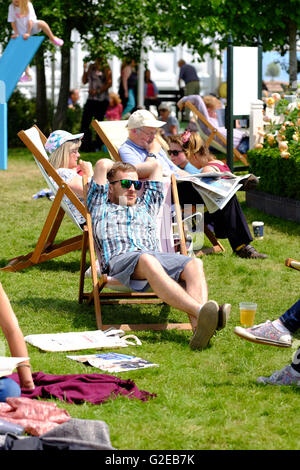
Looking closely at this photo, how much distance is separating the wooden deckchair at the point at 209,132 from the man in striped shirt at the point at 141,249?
20.6 feet

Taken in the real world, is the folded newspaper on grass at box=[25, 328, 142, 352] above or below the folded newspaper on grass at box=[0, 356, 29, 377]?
below

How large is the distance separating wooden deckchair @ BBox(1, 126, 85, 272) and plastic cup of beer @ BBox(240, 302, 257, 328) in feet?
5.82

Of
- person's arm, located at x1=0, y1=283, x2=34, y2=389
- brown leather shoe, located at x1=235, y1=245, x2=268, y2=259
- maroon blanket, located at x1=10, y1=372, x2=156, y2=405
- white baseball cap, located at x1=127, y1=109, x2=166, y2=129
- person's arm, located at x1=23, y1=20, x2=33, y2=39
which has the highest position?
person's arm, located at x1=23, y1=20, x2=33, y2=39

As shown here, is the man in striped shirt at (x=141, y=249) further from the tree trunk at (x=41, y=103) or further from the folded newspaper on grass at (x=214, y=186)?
the tree trunk at (x=41, y=103)

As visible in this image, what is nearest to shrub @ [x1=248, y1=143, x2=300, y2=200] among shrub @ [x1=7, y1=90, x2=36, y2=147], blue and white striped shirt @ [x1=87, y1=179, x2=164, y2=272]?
blue and white striped shirt @ [x1=87, y1=179, x2=164, y2=272]

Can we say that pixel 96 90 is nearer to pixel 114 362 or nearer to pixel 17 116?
pixel 17 116

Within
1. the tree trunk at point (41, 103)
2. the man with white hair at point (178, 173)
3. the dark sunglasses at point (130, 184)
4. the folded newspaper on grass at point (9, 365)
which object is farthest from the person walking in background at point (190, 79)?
the folded newspaper on grass at point (9, 365)

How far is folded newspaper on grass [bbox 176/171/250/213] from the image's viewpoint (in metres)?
7.83

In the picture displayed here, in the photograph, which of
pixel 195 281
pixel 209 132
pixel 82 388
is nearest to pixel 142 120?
pixel 195 281

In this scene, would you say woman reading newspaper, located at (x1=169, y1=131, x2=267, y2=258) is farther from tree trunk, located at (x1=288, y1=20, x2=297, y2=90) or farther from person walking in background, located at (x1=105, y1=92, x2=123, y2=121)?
tree trunk, located at (x1=288, y1=20, x2=297, y2=90)

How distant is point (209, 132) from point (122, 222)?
7.36m

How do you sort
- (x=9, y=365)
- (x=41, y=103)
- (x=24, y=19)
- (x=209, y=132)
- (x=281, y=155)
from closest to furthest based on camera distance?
(x=9, y=365) → (x=281, y=155) → (x=24, y=19) → (x=209, y=132) → (x=41, y=103)

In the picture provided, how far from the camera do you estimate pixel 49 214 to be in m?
7.53

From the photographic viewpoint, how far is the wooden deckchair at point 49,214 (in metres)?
7.30
